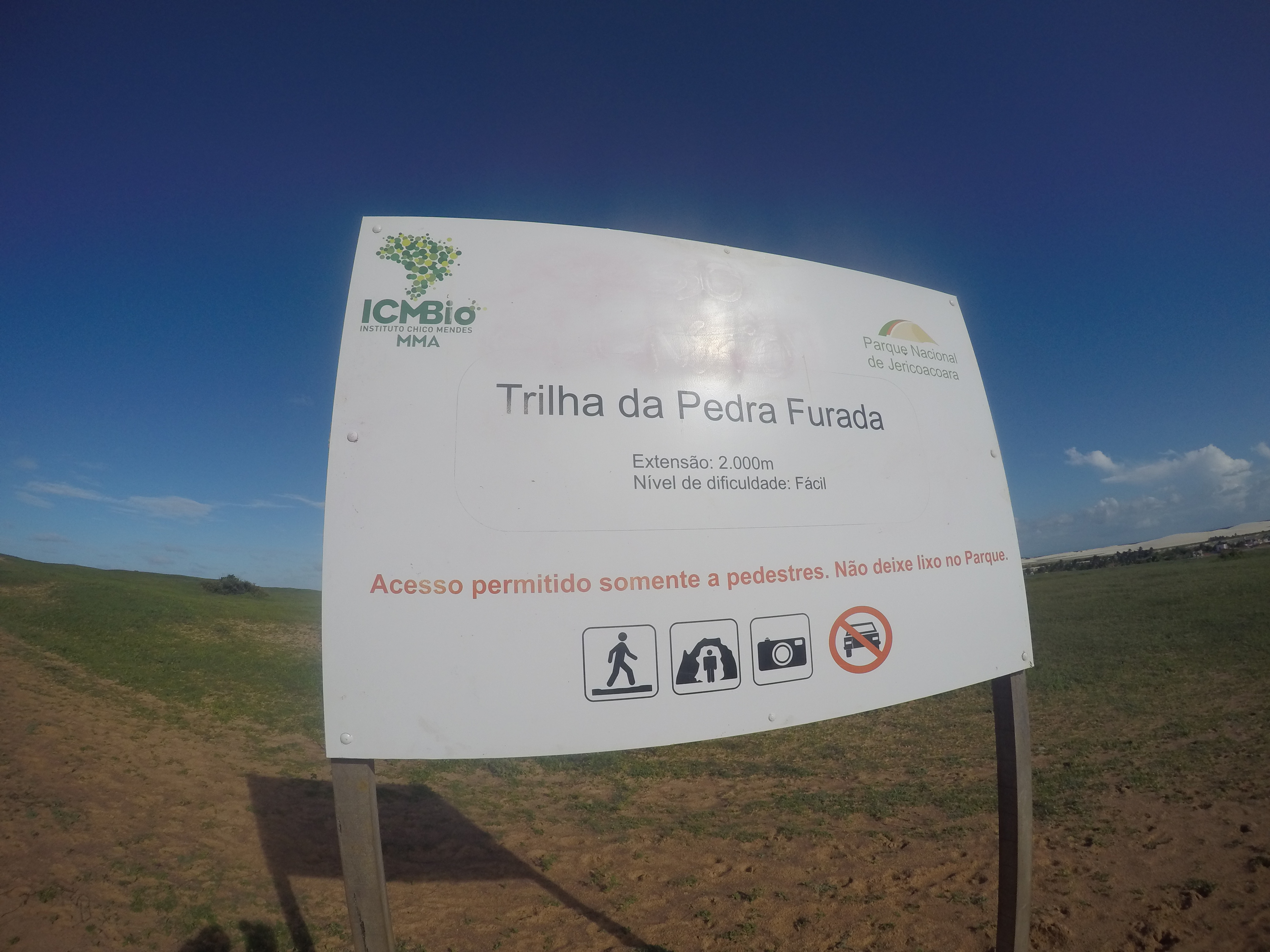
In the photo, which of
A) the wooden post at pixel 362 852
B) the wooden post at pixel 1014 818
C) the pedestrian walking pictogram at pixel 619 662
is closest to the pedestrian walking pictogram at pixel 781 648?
the pedestrian walking pictogram at pixel 619 662

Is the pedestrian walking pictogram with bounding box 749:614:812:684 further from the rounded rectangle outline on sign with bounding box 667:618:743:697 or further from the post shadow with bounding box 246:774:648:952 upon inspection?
the post shadow with bounding box 246:774:648:952

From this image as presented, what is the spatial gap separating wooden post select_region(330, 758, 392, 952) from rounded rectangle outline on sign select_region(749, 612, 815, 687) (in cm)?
129

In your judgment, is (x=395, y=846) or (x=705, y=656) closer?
(x=705, y=656)

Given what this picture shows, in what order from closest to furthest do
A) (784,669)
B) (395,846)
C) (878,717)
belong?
(784,669)
(395,846)
(878,717)

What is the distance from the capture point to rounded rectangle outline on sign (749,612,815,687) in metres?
1.99

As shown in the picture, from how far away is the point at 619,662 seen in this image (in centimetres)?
187

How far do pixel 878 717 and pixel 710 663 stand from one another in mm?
11662

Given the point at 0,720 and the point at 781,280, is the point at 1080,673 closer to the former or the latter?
the point at 781,280

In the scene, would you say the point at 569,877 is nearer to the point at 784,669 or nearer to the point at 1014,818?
the point at 1014,818

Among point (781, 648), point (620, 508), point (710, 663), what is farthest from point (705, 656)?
point (620, 508)

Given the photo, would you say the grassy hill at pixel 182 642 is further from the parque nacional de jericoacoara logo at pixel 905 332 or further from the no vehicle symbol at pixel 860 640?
the parque nacional de jericoacoara logo at pixel 905 332

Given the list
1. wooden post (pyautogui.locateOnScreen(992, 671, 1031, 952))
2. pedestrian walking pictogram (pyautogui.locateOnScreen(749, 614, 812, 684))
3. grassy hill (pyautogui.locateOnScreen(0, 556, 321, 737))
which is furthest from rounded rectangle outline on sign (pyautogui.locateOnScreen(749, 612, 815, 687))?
grassy hill (pyautogui.locateOnScreen(0, 556, 321, 737))

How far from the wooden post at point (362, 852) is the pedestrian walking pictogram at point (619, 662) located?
2.41ft

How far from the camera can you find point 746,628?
2.00m
